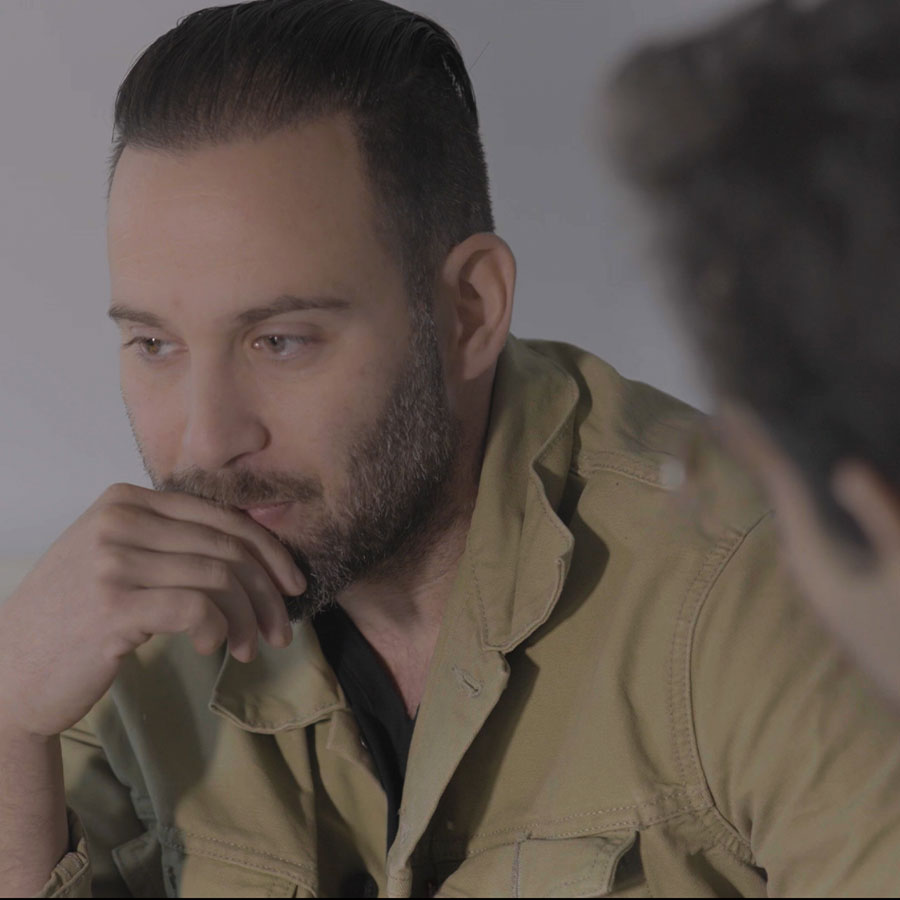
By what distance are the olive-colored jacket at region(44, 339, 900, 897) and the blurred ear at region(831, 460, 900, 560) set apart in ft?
0.83

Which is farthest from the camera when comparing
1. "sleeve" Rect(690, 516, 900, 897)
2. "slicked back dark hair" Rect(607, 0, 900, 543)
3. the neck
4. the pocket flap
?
the neck

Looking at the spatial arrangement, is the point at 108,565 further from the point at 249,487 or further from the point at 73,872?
the point at 73,872

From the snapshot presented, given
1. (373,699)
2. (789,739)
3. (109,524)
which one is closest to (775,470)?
(789,739)

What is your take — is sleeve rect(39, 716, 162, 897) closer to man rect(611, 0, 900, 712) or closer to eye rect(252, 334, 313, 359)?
eye rect(252, 334, 313, 359)

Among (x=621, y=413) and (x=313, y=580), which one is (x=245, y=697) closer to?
(x=313, y=580)

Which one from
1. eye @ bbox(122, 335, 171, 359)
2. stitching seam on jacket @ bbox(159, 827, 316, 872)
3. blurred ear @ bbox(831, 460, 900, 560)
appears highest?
blurred ear @ bbox(831, 460, 900, 560)

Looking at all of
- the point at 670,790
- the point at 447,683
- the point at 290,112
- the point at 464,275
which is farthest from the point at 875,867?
the point at 290,112

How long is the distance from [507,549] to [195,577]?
277 mm

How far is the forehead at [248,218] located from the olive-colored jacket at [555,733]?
248 mm

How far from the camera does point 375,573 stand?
4.24 ft

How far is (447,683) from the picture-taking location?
119 cm

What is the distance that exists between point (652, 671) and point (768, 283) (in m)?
0.56

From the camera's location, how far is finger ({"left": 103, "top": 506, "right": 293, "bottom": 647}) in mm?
1145

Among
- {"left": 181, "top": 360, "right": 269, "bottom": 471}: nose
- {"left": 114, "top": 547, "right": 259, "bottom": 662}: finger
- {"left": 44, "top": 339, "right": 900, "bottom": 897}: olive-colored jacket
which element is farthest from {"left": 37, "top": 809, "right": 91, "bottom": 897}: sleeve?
{"left": 181, "top": 360, "right": 269, "bottom": 471}: nose
